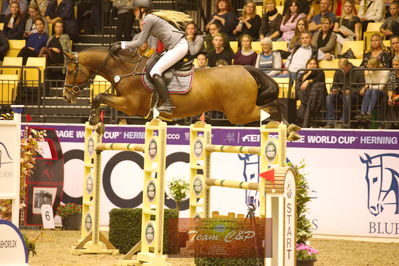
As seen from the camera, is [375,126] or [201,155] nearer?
[201,155]

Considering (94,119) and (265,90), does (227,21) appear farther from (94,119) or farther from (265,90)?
(94,119)

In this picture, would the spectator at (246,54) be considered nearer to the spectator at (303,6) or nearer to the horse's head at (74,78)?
the spectator at (303,6)

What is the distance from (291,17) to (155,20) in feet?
17.8

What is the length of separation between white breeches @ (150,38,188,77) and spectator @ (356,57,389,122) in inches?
131

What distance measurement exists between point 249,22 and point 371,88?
349 centimetres

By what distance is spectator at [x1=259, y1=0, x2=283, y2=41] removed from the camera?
45.2 ft

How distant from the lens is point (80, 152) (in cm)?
1216

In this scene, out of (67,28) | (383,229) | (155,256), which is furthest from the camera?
(67,28)

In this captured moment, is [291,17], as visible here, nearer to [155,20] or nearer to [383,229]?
[383,229]

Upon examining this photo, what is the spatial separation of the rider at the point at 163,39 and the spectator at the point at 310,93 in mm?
3013

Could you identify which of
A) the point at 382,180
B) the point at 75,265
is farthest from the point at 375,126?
the point at 75,265

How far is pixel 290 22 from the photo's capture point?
44.6 ft

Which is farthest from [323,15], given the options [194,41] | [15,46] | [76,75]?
[15,46]

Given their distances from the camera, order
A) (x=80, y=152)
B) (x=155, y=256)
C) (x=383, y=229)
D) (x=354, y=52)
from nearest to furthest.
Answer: (x=155, y=256)
(x=383, y=229)
(x=80, y=152)
(x=354, y=52)
